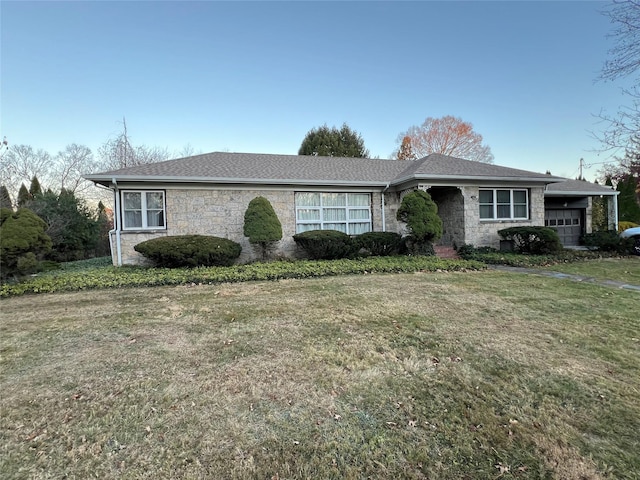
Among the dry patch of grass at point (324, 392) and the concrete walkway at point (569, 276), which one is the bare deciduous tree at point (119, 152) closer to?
the dry patch of grass at point (324, 392)

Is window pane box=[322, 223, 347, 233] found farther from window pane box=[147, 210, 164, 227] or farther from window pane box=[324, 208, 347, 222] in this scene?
window pane box=[147, 210, 164, 227]

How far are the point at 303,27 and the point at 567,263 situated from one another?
12.2 meters

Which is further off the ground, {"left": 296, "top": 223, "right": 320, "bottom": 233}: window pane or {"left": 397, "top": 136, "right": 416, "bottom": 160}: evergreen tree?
{"left": 397, "top": 136, "right": 416, "bottom": 160}: evergreen tree

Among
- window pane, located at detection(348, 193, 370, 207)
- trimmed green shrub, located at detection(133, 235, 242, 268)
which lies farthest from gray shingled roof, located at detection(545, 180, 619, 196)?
trimmed green shrub, located at detection(133, 235, 242, 268)

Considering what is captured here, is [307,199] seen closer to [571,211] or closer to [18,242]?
[18,242]

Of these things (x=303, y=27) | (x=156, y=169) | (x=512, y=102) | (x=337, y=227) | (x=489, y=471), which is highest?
(x=303, y=27)

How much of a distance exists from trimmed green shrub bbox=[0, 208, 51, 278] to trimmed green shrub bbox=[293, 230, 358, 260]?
23.1 ft

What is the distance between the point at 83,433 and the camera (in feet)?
7.36

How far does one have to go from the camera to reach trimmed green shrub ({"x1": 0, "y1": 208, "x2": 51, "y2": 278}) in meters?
6.94

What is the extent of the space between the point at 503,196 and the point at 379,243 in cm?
582

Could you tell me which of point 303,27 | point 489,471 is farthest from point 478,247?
point 489,471

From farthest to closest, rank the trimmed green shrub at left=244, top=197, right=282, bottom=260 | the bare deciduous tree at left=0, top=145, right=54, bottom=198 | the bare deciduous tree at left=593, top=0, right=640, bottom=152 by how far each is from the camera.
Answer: the bare deciduous tree at left=0, top=145, right=54, bottom=198, the trimmed green shrub at left=244, top=197, right=282, bottom=260, the bare deciduous tree at left=593, top=0, right=640, bottom=152

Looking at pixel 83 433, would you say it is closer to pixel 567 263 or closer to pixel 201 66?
pixel 567 263

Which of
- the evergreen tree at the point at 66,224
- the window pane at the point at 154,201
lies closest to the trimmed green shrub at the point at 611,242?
the window pane at the point at 154,201
